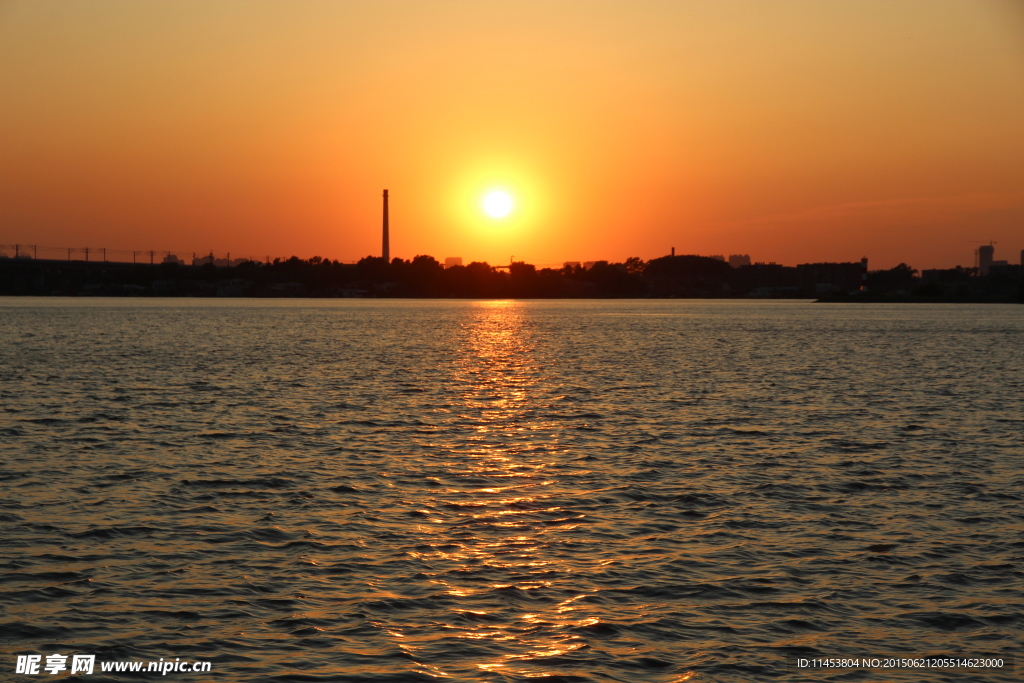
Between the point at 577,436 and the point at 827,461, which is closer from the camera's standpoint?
the point at 827,461

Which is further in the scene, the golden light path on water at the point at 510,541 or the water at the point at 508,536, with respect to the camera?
the golden light path on water at the point at 510,541

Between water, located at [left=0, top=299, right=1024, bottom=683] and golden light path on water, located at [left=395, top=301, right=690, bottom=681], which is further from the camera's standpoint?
golden light path on water, located at [left=395, top=301, right=690, bottom=681]

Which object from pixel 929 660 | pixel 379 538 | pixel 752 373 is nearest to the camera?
pixel 929 660

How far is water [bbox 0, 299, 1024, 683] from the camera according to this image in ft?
44.8

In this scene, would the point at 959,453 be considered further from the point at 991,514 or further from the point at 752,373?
the point at 752,373

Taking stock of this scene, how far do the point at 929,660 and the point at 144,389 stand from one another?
4544 cm

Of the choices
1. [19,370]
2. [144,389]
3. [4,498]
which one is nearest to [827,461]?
[4,498]

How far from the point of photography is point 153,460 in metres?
28.3

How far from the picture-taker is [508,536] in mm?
19750

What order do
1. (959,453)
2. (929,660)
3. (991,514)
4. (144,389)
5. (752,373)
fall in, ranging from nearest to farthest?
(929,660), (991,514), (959,453), (144,389), (752,373)

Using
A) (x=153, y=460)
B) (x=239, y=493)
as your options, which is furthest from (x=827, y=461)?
(x=153, y=460)

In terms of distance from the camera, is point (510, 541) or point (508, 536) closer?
point (510, 541)

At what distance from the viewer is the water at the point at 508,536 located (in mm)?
13656

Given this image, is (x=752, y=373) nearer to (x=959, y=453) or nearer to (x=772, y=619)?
(x=959, y=453)
